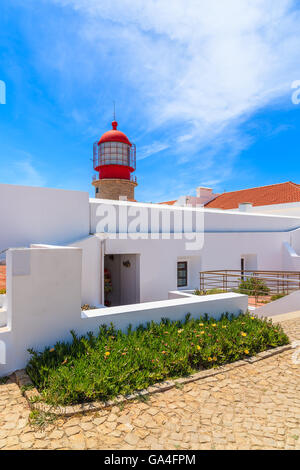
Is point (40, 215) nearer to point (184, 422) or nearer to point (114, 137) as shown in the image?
point (184, 422)

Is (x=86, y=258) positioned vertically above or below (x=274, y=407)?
above

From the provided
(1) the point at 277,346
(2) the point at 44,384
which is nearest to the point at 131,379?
(2) the point at 44,384

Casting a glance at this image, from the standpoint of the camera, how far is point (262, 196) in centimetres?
2484

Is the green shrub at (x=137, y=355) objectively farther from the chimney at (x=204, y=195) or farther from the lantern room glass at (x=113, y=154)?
the chimney at (x=204, y=195)

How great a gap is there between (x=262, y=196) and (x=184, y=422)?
78.9ft

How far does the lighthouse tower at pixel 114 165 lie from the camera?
77.6ft

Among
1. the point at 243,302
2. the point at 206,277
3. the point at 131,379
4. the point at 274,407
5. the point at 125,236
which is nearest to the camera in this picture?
the point at 274,407

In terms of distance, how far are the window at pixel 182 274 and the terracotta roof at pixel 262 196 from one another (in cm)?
1287

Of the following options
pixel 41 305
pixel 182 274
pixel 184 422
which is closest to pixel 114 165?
pixel 182 274

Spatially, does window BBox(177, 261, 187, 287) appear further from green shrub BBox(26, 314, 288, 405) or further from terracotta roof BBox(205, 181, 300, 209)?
terracotta roof BBox(205, 181, 300, 209)

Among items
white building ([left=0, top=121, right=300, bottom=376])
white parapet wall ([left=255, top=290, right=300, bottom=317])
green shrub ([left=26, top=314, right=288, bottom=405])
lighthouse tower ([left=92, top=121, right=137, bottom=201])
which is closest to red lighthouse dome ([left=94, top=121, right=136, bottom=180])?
lighthouse tower ([left=92, top=121, right=137, bottom=201])

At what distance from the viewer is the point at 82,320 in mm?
5172

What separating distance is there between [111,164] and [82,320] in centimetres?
2010

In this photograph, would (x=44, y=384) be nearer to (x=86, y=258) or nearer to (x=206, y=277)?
(x=86, y=258)
